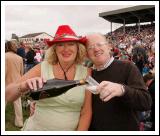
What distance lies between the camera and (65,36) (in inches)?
98.3

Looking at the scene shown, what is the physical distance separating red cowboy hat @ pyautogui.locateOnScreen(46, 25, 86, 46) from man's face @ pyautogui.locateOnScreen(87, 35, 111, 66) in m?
0.07

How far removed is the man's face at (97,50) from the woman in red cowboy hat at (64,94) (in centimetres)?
6

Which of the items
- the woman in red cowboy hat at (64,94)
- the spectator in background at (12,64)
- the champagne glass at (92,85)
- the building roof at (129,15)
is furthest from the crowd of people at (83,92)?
the building roof at (129,15)

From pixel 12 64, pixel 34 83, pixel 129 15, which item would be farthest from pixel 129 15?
pixel 34 83

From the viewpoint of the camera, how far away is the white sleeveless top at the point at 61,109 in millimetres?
2350

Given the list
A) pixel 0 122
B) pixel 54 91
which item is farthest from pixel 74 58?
pixel 0 122

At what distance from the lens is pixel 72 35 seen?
2.57 m

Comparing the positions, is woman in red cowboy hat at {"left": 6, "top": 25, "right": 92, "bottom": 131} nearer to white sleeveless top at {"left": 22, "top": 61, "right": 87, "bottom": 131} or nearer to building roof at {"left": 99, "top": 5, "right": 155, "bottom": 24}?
white sleeveless top at {"left": 22, "top": 61, "right": 87, "bottom": 131}

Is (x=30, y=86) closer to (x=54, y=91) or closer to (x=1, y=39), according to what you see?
(x=54, y=91)

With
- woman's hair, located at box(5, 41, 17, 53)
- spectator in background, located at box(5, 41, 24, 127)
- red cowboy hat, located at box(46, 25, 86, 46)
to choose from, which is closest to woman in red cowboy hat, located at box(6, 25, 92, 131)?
red cowboy hat, located at box(46, 25, 86, 46)

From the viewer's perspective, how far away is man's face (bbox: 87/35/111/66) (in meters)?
2.50

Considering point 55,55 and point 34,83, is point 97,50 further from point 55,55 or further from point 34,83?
point 34,83

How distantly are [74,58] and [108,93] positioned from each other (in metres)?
0.57

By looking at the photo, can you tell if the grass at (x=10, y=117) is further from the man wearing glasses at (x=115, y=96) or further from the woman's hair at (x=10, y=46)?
the man wearing glasses at (x=115, y=96)
